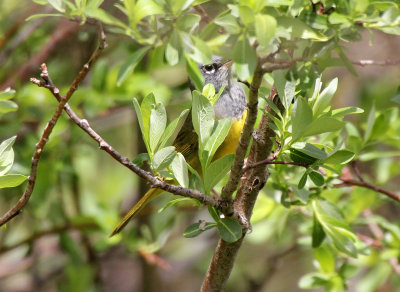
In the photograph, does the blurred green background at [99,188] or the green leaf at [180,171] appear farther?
the blurred green background at [99,188]

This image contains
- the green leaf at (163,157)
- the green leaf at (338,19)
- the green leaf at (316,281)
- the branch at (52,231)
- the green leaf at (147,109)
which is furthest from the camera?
the branch at (52,231)

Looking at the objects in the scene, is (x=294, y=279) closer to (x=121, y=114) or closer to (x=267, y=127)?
(x=121, y=114)

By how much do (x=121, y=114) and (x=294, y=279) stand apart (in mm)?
1838

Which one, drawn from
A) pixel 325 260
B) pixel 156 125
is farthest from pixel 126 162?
pixel 325 260

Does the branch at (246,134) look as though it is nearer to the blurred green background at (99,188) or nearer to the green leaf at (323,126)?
the green leaf at (323,126)

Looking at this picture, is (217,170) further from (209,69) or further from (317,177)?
(209,69)

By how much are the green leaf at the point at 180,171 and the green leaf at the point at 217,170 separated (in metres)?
0.05

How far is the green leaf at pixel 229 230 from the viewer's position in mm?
1451

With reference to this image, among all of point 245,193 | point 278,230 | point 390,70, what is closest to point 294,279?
point 390,70

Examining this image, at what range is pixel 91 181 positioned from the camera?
425 cm

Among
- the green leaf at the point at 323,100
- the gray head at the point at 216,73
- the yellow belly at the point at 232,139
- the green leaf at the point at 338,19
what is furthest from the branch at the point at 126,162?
the gray head at the point at 216,73

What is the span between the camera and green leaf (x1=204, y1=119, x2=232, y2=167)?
1444 mm

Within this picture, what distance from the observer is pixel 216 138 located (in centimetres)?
145

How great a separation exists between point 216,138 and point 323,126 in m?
0.26
